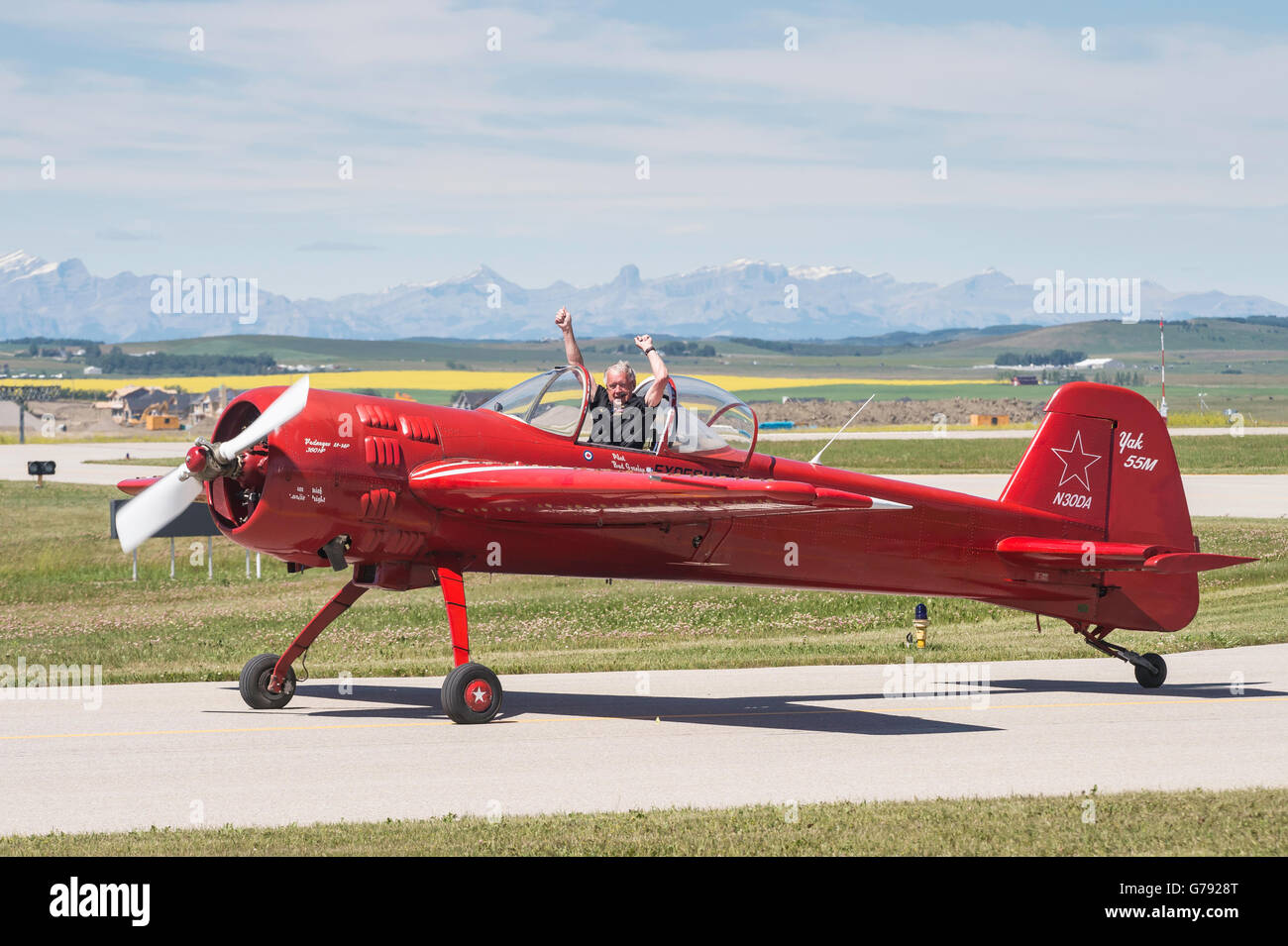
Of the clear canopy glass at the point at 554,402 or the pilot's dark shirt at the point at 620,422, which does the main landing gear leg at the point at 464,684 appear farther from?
the pilot's dark shirt at the point at 620,422

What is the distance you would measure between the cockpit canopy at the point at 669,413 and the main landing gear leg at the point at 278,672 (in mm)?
2360

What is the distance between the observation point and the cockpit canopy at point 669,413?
12.8 m

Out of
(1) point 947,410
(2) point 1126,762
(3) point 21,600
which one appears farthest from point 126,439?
(2) point 1126,762

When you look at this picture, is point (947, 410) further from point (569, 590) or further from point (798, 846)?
point (798, 846)

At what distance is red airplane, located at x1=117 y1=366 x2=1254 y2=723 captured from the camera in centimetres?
1184

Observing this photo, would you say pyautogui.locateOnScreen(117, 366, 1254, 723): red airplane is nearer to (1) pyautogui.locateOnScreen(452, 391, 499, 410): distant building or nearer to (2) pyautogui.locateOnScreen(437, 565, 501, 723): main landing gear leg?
(2) pyautogui.locateOnScreen(437, 565, 501, 723): main landing gear leg

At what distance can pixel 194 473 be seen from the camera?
11492mm

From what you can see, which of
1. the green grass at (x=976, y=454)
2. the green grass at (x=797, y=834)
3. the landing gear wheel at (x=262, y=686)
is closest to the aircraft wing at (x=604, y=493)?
the landing gear wheel at (x=262, y=686)

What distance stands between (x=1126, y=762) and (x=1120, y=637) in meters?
8.83

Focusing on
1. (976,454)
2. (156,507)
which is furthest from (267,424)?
(976,454)

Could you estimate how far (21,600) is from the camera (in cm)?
2392

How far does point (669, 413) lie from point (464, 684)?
312 cm

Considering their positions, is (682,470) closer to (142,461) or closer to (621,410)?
(621,410)

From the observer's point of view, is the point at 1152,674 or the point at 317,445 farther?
the point at 1152,674
